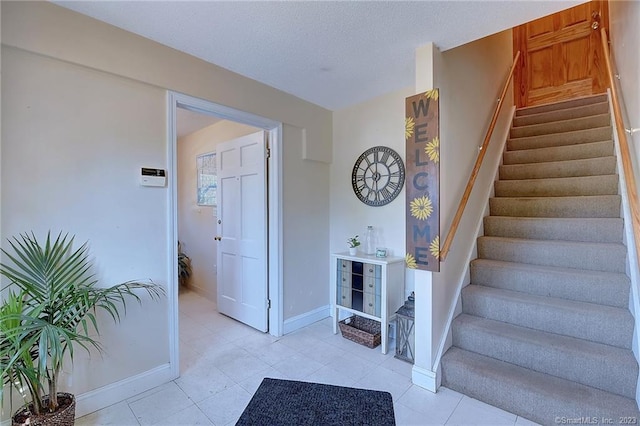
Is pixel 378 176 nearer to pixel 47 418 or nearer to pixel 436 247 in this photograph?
pixel 436 247

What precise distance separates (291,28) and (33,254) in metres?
1.99

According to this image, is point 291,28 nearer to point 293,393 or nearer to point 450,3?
point 450,3

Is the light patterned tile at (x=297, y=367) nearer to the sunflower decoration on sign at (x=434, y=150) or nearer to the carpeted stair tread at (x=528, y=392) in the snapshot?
the carpeted stair tread at (x=528, y=392)

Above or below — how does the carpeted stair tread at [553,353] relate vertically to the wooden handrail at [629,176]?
below

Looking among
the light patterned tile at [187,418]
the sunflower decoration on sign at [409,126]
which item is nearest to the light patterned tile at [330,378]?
the light patterned tile at [187,418]

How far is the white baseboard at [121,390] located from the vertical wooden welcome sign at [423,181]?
2.00 m

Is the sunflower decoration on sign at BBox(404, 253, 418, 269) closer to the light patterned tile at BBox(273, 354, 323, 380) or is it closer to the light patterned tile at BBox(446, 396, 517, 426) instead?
the light patterned tile at BBox(446, 396, 517, 426)

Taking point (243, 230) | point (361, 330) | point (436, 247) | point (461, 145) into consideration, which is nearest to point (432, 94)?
point (461, 145)

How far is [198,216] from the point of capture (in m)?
4.44

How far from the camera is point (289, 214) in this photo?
304 centimetres

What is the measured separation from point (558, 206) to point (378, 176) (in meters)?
1.64

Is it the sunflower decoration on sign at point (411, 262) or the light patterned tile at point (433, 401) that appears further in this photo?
the sunflower decoration on sign at point (411, 262)

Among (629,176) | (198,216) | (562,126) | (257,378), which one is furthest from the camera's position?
(198,216)

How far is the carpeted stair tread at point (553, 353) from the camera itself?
164 cm
